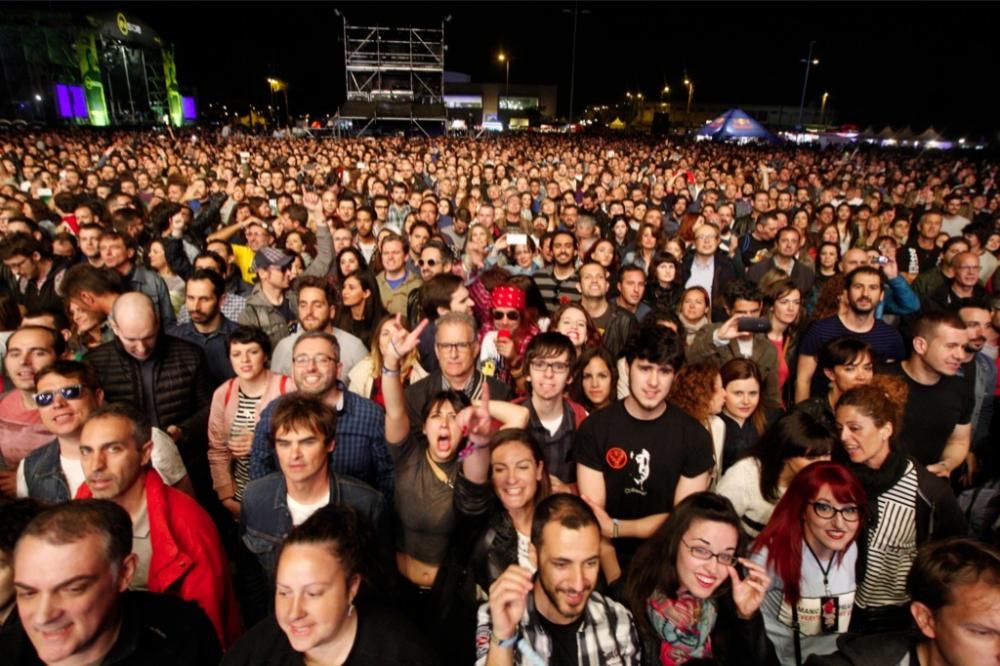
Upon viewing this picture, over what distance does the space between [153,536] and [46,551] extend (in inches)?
23.3

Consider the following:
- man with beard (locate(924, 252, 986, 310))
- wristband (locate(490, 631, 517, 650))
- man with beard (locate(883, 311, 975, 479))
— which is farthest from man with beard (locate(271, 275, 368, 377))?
man with beard (locate(924, 252, 986, 310))

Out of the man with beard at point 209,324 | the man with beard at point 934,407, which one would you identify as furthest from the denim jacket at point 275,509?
the man with beard at point 934,407

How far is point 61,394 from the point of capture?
9.10 ft

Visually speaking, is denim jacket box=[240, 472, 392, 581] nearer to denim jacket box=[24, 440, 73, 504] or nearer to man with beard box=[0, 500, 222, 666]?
man with beard box=[0, 500, 222, 666]

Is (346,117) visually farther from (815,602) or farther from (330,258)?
(815,602)

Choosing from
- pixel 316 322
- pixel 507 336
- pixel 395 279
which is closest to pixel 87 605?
pixel 316 322

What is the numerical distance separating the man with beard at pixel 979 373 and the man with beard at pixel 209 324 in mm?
5069

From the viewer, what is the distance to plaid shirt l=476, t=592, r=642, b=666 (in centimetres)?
203

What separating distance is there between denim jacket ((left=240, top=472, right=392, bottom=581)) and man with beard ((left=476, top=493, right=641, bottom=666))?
2.51ft

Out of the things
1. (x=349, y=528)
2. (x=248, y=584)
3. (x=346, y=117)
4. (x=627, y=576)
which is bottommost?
(x=248, y=584)

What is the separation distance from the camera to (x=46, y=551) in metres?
1.79

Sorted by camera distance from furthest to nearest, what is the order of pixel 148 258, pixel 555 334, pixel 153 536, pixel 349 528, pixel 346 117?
pixel 346 117
pixel 148 258
pixel 555 334
pixel 153 536
pixel 349 528

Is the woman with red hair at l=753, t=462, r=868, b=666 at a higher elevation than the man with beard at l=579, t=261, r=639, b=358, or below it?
below

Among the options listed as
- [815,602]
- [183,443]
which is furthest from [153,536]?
[815,602]
